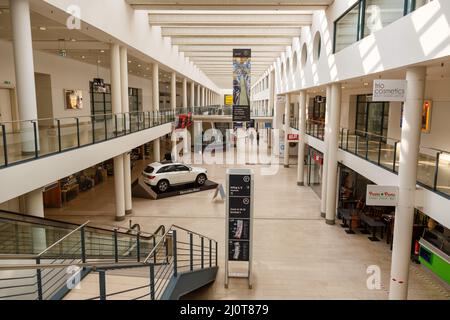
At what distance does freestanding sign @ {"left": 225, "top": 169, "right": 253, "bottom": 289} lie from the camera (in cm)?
941

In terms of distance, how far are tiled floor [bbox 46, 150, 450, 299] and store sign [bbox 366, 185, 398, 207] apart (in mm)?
2707

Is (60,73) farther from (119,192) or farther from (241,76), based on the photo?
(241,76)

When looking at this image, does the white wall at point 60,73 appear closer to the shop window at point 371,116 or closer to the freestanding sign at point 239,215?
the freestanding sign at point 239,215

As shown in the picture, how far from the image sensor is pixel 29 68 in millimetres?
8016

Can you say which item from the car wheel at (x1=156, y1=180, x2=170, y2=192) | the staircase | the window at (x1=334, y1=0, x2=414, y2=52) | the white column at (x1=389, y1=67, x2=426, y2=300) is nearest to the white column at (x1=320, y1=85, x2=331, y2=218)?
the window at (x1=334, y1=0, x2=414, y2=52)

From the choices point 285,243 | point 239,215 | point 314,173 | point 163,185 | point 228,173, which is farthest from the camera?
point 314,173

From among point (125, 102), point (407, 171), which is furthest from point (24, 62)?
point (407, 171)

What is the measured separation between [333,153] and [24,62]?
36.1 feet

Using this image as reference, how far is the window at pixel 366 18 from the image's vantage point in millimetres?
8359

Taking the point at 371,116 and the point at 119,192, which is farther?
the point at 371,116

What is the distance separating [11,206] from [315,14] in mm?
14693

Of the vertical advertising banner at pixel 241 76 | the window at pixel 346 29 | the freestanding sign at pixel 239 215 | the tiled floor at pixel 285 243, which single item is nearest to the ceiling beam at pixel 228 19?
the vertical advertising banner at pixel 241 76

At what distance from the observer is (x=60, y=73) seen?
59.3ft

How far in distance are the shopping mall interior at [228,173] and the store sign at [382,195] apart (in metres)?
0.03
